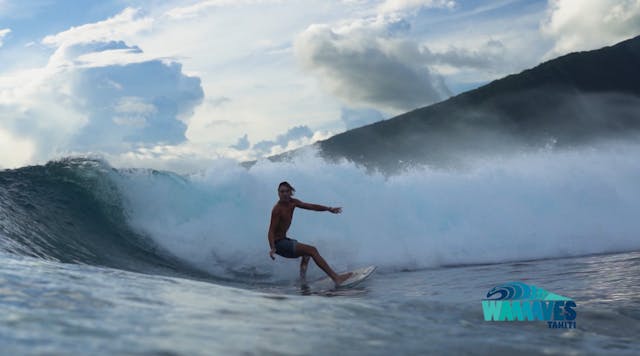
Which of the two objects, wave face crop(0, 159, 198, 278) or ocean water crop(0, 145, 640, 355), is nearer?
ocean water crop(0, 145, 640, 355)

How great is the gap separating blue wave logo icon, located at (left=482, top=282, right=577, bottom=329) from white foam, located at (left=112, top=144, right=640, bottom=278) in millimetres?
6039

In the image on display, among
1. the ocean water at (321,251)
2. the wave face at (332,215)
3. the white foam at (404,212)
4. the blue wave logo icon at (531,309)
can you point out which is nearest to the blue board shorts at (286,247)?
the ocean water at (321,251)

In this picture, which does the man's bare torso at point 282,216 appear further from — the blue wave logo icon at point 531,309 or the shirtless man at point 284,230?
the blue wave logo icon at point 531,309

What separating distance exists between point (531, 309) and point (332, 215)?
30.8 feet

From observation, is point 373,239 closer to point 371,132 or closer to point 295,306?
point 295,306

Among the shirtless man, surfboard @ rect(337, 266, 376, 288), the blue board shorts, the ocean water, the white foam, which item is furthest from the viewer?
the white foam

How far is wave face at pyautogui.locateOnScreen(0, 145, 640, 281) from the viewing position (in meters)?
12.4

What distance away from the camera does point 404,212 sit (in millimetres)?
14773

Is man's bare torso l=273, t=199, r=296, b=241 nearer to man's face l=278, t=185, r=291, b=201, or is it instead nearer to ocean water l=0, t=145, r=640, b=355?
man's face l=278, t=185, r=291, b=201

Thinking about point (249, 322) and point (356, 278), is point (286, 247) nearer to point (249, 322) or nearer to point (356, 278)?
point (356, 278)

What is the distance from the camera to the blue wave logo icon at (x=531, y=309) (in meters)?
5.15

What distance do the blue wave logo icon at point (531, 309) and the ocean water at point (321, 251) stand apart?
0.43 ft

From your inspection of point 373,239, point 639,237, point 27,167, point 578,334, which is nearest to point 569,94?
point 639,237

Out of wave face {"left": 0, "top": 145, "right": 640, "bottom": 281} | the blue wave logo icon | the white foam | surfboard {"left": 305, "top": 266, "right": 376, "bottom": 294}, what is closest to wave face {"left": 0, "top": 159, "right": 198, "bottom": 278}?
wave face {"left": 0, "top": 145, "right": 640, "bottom": 281}
